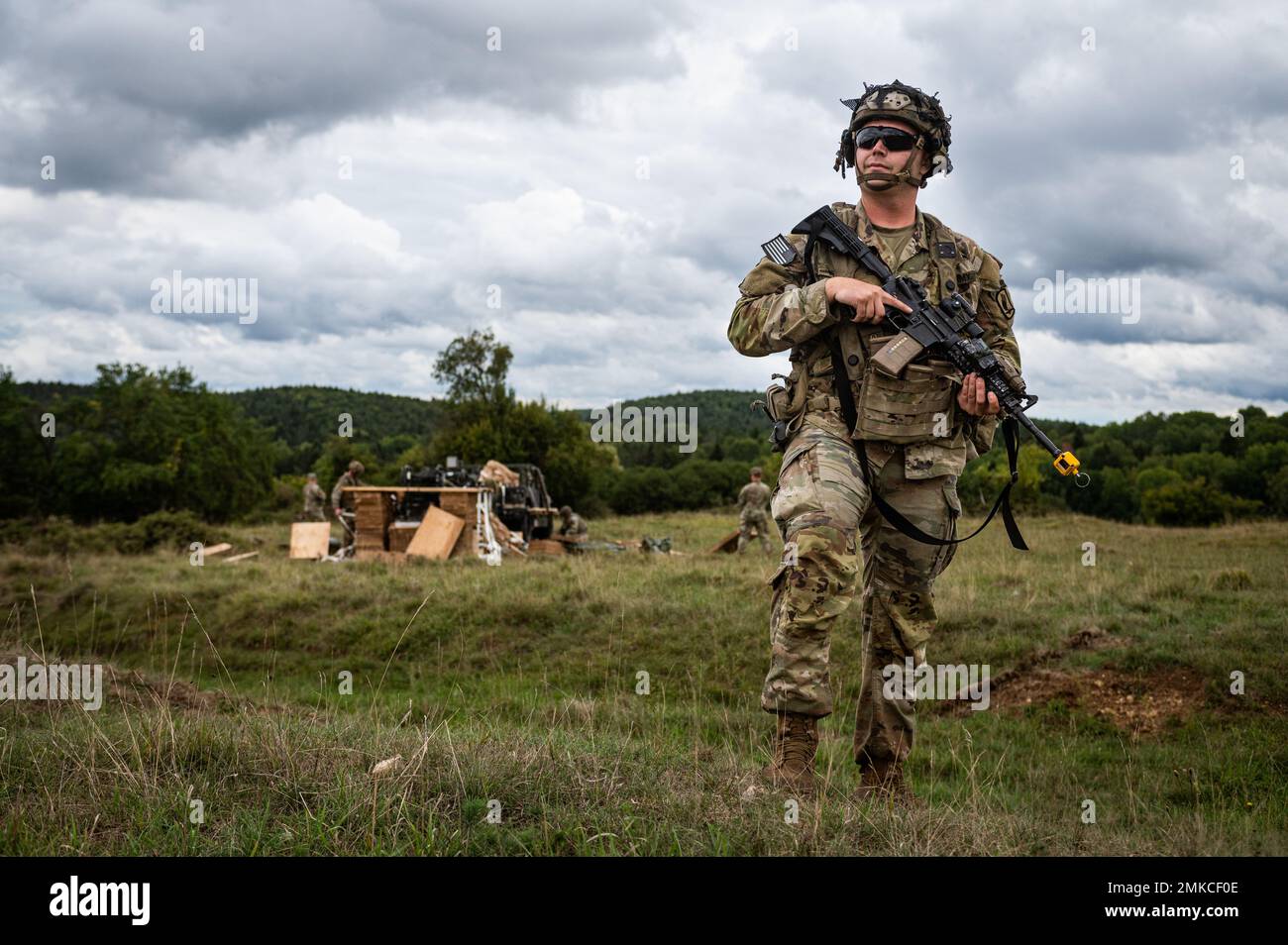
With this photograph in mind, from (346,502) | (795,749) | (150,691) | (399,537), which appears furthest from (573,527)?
(795,749)

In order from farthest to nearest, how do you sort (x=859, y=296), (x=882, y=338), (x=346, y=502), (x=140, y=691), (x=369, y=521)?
Result: (x=346, y=502)
(x=369, y=521)
(x=140, y=691)
(x=882, y=338)
(x=859, y=296)

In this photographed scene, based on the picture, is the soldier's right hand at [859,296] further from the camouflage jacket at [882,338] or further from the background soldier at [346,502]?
the background soldier at [346,502]

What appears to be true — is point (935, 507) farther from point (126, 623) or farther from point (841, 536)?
point (126, 623)

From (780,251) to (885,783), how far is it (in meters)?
2.53

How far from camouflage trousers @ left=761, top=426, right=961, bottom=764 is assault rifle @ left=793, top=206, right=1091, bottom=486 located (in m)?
0.45

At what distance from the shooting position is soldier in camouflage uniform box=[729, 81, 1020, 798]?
4281mm

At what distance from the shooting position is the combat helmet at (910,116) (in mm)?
4746

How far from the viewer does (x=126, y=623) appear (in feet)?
39.2

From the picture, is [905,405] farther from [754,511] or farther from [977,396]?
[754,511]

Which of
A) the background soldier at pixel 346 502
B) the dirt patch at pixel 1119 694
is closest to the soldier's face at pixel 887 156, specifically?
the dirt patch at pixel 1119 694

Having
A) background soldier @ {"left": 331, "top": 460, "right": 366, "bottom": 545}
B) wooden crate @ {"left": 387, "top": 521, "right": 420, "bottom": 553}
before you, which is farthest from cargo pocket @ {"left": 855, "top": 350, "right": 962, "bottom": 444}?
background soldier @ {"left": 331, "top": 460, "right": 366, "bottom": 545}

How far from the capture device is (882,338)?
4.72 meters

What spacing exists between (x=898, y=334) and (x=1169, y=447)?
72.5 meters
